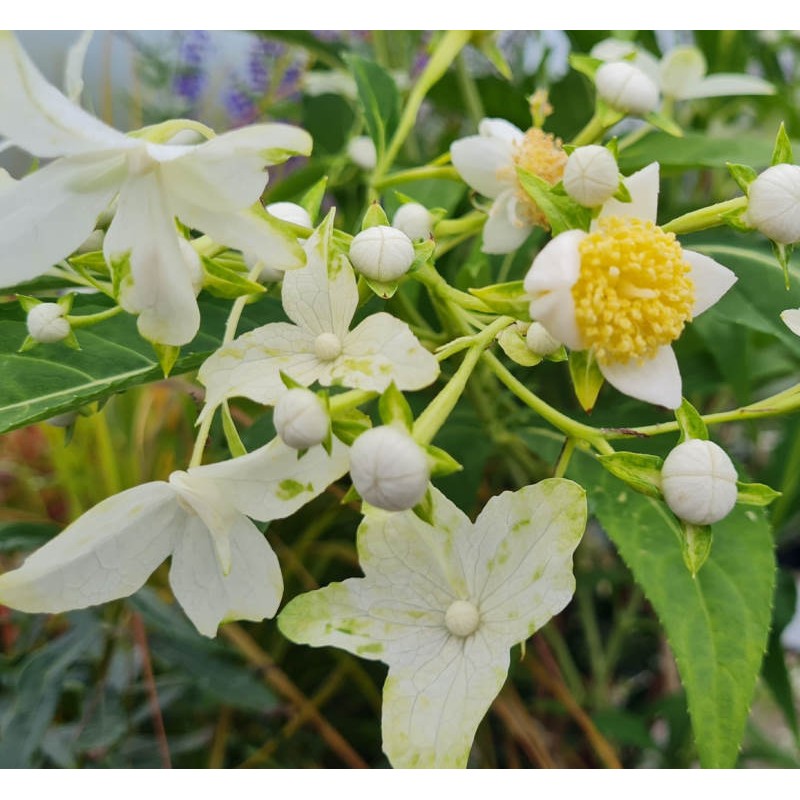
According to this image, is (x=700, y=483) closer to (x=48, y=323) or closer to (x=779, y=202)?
(x=779, y=202)

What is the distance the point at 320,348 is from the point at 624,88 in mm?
190

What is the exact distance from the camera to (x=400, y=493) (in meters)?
0.24

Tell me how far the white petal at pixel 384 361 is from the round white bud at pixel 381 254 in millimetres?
14

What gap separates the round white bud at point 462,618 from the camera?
0.31 meters

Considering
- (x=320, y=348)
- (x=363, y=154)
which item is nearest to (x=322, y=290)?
(x=320, y=348)

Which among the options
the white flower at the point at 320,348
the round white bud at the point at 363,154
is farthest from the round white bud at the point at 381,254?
the round white bud at the point at 363,154

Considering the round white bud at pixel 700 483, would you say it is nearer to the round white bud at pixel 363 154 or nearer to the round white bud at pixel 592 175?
the round white bud at pixel 592 175

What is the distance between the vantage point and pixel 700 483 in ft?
0.89

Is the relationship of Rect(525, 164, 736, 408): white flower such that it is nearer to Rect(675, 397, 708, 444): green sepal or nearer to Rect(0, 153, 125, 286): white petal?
Rect(675, 397, 708, 444): green sepal

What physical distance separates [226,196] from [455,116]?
552 millimetres

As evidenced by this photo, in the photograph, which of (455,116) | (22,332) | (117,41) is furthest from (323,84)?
(22,332)

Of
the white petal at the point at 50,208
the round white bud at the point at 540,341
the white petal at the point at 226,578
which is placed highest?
Result: the white petal at the point at 50,208

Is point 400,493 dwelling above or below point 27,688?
above

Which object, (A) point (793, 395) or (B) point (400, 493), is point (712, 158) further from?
(B) point (400, 493)
